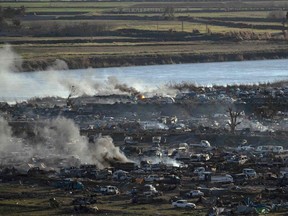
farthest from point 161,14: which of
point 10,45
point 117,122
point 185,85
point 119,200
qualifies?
point 119,200

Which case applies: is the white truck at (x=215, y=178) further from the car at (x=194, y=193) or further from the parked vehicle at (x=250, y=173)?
the car at (x=194, y=193)

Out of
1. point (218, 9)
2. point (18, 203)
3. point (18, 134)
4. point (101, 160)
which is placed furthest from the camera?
point (218, 9)

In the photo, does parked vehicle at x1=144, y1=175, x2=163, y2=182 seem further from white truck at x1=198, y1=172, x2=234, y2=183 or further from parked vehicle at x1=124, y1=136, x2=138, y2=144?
parked vehicle at x1=124, y1=136, x2=138, y2=144

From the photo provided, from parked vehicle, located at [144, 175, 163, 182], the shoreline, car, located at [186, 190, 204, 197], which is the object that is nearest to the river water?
the shoreline

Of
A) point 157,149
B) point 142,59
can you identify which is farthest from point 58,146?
point 142,59

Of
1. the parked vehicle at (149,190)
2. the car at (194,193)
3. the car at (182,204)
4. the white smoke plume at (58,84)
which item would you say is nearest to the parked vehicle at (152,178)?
the parked vehicle at (149,190)

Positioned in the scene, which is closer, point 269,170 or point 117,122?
point 269,170

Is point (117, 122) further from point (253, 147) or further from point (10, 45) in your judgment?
point (10, 45)
